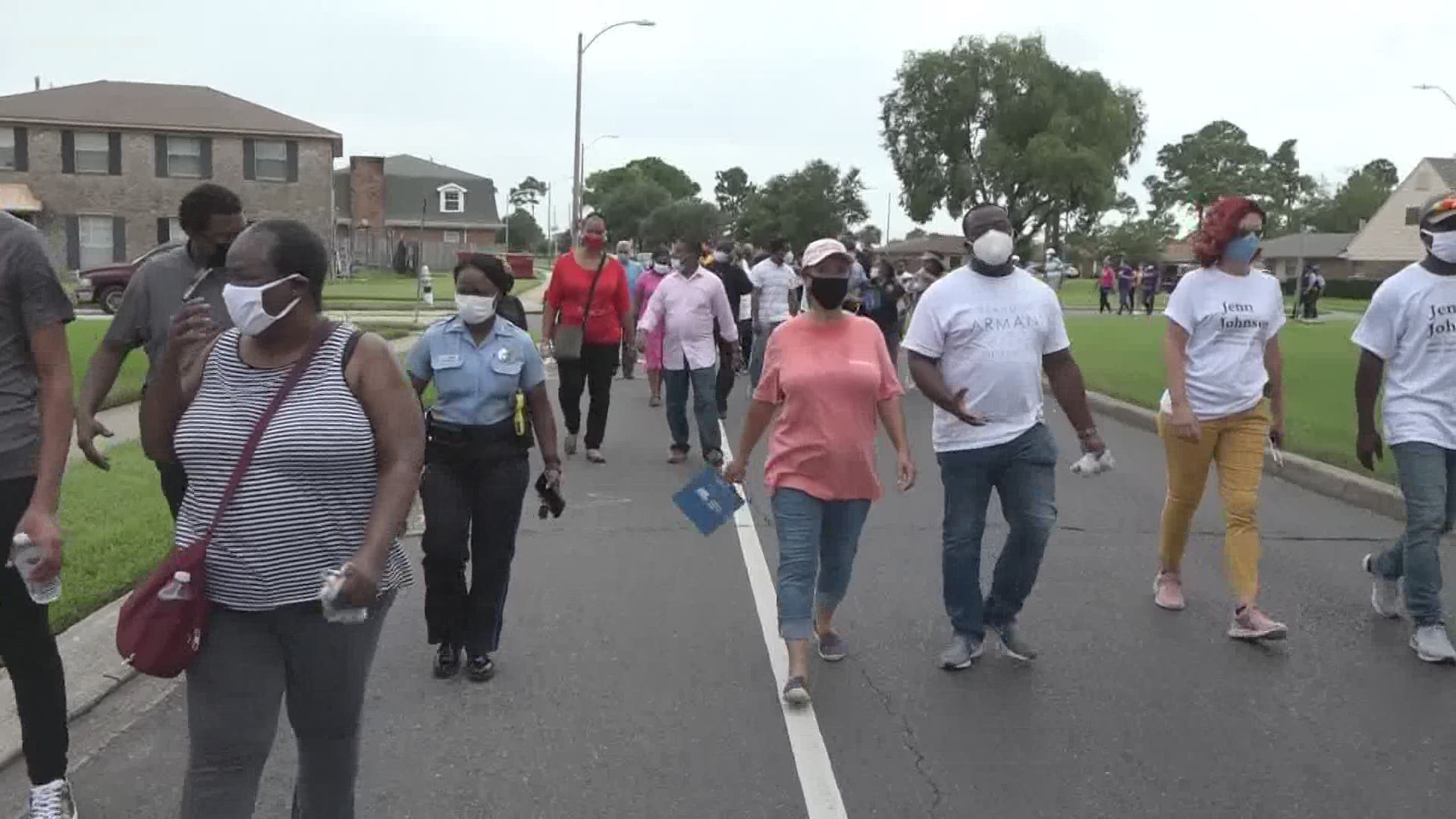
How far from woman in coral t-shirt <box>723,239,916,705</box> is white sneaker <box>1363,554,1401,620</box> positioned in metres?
2.62

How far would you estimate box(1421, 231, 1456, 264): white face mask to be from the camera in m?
5.83

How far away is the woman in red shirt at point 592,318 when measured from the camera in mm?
11109

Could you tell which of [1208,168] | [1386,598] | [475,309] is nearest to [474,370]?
[475,309]

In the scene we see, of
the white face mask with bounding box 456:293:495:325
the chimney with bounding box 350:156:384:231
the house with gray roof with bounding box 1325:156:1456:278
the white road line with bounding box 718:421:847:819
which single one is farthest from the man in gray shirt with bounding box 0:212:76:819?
the house with gray roof with bounding box 1325:156:1456:278

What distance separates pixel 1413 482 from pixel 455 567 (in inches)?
153

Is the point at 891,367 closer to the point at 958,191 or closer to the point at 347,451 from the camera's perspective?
the point at 347,451

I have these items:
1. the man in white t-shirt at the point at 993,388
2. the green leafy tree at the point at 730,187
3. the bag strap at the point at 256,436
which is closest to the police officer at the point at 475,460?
the man in white t-shirt at the point at 993,388

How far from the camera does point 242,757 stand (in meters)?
3.22

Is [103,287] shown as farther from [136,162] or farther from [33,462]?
[33,462]

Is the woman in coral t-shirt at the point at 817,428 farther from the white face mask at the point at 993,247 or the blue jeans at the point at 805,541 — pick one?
the white face mask at the point at 993,247

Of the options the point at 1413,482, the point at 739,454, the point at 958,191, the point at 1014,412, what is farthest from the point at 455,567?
the point at 958,191

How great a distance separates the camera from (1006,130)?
210 feet

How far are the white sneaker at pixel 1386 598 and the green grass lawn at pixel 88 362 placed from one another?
7547mm

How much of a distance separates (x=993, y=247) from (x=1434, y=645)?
2493mm
